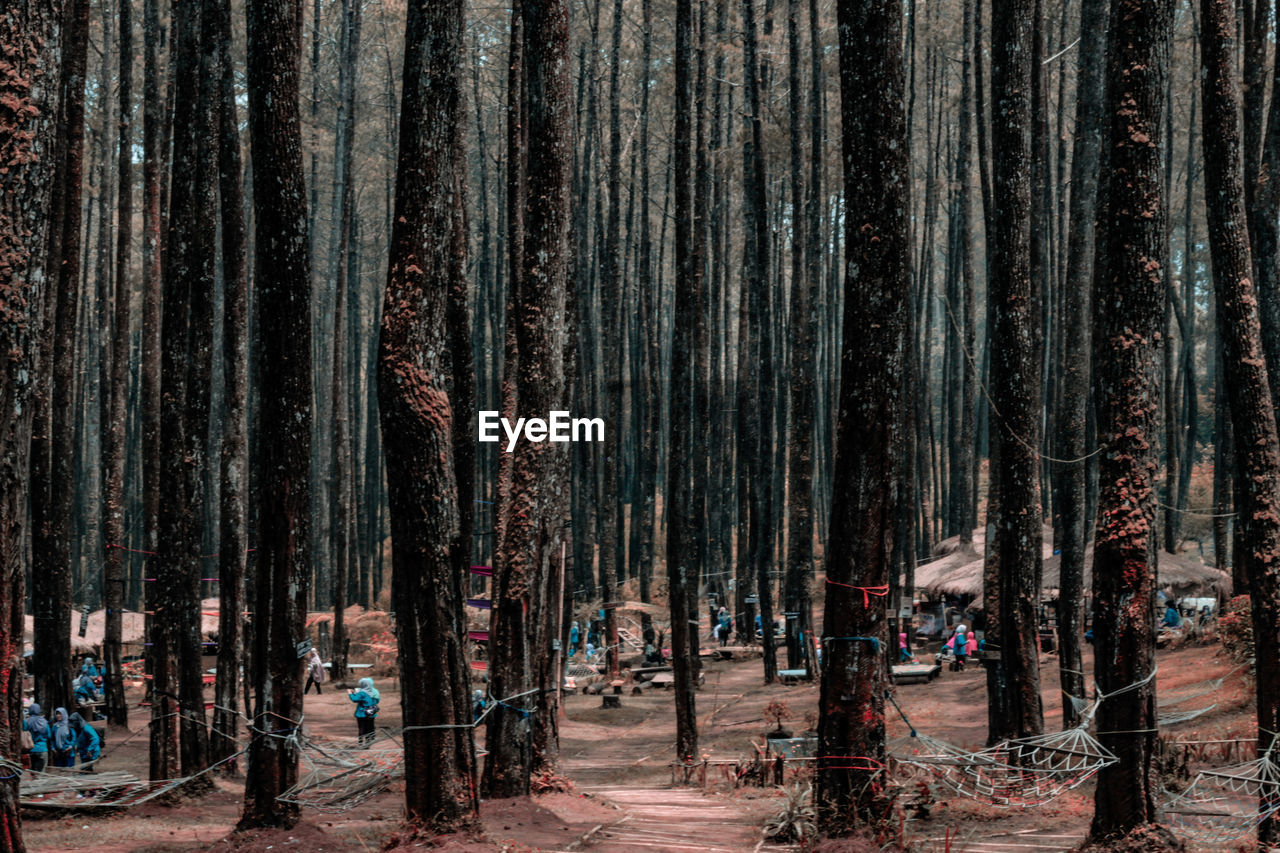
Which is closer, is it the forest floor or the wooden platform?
the forest floor

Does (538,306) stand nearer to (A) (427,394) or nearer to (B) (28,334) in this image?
(A) (427,394)

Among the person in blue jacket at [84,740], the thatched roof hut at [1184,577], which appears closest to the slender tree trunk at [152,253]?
the person in blue jacket at [84,740]

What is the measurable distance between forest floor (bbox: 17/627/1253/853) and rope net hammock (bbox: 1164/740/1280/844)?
23.0 inches

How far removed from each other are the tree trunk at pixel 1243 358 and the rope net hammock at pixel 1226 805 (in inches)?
7.3

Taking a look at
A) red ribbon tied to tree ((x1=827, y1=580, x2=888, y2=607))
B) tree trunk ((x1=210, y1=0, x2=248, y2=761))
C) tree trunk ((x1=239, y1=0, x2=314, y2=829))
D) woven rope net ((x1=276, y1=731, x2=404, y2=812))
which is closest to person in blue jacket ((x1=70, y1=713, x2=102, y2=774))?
tree trunk ((x1=210, y1=0, x2=248, y2=761))

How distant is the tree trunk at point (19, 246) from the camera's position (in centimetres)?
417

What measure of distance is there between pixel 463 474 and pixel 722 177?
20.0m

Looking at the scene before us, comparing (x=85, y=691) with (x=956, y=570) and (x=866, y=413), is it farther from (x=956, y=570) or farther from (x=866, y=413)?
(x=956, y=570)

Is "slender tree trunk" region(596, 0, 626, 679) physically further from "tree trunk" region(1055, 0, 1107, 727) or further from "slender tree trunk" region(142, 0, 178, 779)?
"tree trunk" region(1055, 0, 1107, 727)

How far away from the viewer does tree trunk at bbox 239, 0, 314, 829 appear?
7426 mm

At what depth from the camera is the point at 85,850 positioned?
755cm

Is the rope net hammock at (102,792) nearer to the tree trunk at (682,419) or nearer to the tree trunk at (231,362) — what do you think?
the tree trunk at (231,362)

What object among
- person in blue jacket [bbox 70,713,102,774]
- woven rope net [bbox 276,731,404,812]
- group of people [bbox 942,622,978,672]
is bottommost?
group of people [bbox 942,622,978,672]

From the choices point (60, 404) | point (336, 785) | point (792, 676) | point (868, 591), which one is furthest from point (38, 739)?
point (792, 676)
